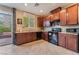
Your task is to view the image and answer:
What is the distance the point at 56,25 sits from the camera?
260 inches

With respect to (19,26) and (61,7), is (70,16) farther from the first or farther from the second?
(19,26)

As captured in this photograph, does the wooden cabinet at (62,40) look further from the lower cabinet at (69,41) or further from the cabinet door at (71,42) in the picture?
the cabinet door at (71,42)

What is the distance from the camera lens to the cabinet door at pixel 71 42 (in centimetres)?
394

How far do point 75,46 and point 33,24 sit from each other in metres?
4.79

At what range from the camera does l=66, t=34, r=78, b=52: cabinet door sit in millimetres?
3943

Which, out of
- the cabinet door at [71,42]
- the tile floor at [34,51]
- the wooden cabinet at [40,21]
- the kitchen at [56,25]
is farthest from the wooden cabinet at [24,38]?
the cabinet door at [71,42]

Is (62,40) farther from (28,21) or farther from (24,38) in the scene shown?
(28,21)

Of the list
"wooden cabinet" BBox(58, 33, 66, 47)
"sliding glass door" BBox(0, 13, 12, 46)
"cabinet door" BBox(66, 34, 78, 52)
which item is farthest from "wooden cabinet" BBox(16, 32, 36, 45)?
"cabinet door" BBox(66, 34, 78, 52)

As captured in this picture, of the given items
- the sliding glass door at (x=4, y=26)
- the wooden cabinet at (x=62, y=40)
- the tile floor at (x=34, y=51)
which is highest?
the sliding glass door at (x=4, y=26)

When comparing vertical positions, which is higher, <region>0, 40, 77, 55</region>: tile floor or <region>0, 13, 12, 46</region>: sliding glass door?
<region>0, 13, 12, 46</region>: sliding glass door

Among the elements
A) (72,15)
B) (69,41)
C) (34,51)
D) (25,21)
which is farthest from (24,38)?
(72,15)

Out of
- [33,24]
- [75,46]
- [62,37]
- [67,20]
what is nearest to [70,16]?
[67,20]

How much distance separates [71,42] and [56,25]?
2.56 metres

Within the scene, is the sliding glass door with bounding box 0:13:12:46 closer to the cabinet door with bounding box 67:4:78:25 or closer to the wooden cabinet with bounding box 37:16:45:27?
the wooden cabinet with bounding box 37:16:45:27
